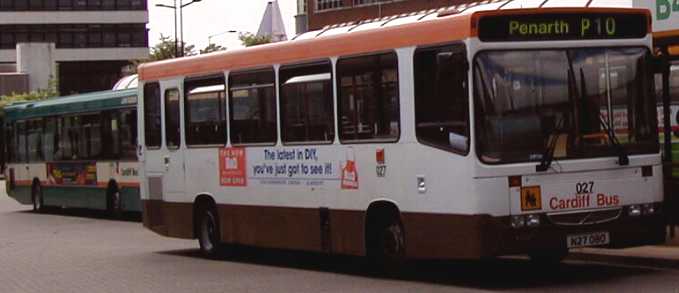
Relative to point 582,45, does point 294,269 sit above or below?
below

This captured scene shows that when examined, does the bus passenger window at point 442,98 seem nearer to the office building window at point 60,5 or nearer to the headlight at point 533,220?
the headlight at point 533,220

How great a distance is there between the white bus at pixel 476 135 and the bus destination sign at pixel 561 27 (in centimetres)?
1

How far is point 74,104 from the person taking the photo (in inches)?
1315

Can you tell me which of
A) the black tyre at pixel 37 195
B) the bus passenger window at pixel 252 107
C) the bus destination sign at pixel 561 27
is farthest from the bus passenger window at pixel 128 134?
the bus destination sign at pixel 561 27

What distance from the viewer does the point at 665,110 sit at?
14961 millimetres

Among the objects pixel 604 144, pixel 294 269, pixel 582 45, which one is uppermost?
pixel 582 45

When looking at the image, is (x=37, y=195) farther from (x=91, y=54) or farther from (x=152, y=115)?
(x=91, y=54)

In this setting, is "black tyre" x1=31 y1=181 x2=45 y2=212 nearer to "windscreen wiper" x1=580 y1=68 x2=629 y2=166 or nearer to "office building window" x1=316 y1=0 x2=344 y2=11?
Result: "windscreen wiper" x1=580 y1=68 x2=629 y2=166

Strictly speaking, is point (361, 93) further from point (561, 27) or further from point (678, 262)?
point (678, 262)

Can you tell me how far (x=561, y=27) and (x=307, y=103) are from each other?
365cm

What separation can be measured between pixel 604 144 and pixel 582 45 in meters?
1.00

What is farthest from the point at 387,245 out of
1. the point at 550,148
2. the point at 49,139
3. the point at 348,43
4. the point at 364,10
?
the point at 364,10

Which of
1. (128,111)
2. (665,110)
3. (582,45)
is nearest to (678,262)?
(665,110)

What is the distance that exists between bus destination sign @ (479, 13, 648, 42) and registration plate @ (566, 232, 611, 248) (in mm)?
1940
